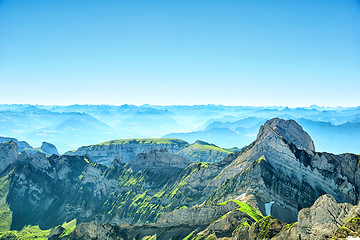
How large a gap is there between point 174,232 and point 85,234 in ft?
159

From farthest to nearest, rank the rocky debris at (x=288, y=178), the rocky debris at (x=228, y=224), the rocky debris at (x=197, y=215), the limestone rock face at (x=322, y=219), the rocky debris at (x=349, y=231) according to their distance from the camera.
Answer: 1. the rocky debris at (x=288, y=178)
2. the rocky debris at (x=197, y=215)
3. the rocky debris at (x=228, y=224)
4. the limestone rock face at (x=322, y=219)
5. the rocky debris at (x=349, y=231)

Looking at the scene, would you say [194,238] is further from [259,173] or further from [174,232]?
[259,173]

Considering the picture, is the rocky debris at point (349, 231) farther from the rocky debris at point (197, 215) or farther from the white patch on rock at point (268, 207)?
the white patch on rock at point (268, 207)

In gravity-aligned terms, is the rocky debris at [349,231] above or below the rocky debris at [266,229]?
above

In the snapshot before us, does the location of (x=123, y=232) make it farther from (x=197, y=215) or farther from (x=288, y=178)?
(x=288, y=178)

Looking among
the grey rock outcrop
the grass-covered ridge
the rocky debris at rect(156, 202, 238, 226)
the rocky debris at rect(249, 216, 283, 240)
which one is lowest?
the rocky debris at rect(156, 202, 238, 226)

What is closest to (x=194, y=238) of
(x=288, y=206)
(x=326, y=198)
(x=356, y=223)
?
(x=288, y=206)

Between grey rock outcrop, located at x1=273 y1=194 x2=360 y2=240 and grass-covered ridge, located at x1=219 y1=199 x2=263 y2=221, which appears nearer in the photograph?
grey rock outcrop, located at x1=273 y1=194 x2=360 y2=240

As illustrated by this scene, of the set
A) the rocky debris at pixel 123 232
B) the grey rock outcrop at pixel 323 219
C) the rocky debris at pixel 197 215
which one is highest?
the grey rock outcrop at pixel 323 219

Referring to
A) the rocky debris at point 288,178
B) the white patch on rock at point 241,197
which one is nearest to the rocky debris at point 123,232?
the white patch on rock at point 241,197

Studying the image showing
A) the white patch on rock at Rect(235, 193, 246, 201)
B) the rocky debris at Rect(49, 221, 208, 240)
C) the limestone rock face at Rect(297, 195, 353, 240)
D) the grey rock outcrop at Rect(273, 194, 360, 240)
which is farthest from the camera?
the white patch on rock at Rect(235, 193, 246, 201)

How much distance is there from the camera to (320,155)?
168 m

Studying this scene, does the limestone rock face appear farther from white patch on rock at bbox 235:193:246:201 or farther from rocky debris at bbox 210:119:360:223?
white patch on rock at bbox 235:193:246:201

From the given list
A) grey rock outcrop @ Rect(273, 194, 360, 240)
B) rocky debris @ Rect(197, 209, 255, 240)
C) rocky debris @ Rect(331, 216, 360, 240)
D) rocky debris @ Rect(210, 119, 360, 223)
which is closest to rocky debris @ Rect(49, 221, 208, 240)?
rocky debris @ Rect(197, 209, 255, 240)
